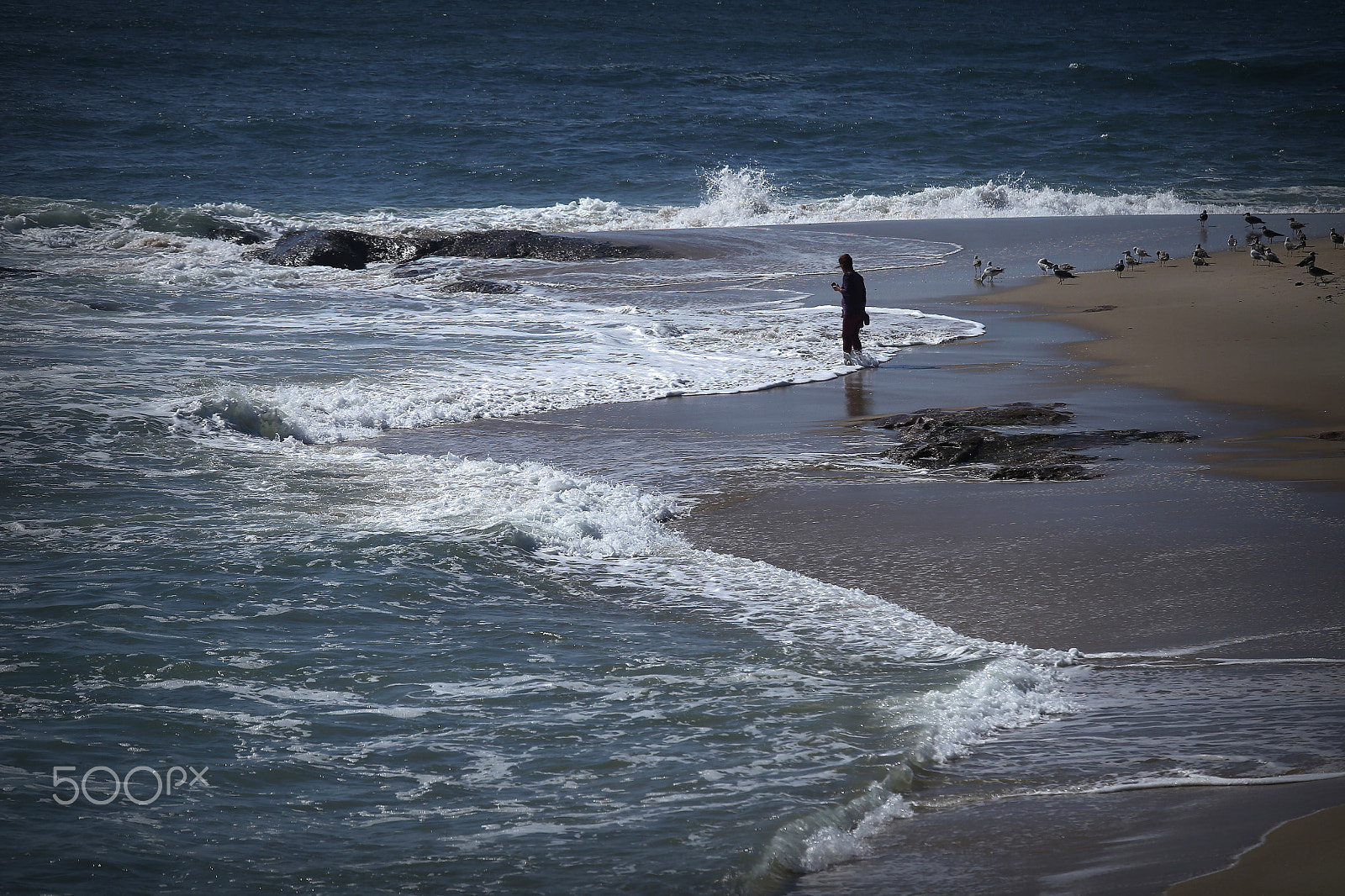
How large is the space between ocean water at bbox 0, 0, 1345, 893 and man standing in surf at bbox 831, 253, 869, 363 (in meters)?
0.31

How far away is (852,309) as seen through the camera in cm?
1248

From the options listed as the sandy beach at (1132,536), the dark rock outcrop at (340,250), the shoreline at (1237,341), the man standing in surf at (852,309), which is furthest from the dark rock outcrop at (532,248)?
the man standing in surf at (852,309)

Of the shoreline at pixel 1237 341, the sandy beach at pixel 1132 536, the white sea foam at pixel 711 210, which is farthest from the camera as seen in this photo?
the white sea foam at pixel 711 210

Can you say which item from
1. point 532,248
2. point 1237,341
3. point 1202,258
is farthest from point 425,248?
point 1237,341

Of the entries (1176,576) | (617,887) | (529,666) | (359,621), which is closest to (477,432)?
(359,621)

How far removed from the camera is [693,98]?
41.6 m

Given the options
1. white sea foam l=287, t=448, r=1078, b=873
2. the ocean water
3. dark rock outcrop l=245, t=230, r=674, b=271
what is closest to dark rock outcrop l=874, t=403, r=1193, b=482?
the ocean water

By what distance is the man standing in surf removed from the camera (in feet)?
40.3

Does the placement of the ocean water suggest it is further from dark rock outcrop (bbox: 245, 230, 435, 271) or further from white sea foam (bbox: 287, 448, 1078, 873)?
dark rock outcrop (bbox: 245, 230, 435, 271)

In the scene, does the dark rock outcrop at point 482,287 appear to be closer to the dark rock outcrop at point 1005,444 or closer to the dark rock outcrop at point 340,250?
the dark rock outcrop at point 340,250

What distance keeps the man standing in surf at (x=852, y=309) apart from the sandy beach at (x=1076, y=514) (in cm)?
48

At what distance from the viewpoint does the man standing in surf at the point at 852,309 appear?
1227 cm

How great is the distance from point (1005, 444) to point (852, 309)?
13.7ft

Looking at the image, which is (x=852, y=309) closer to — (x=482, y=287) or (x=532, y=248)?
(x=482, y=287)
